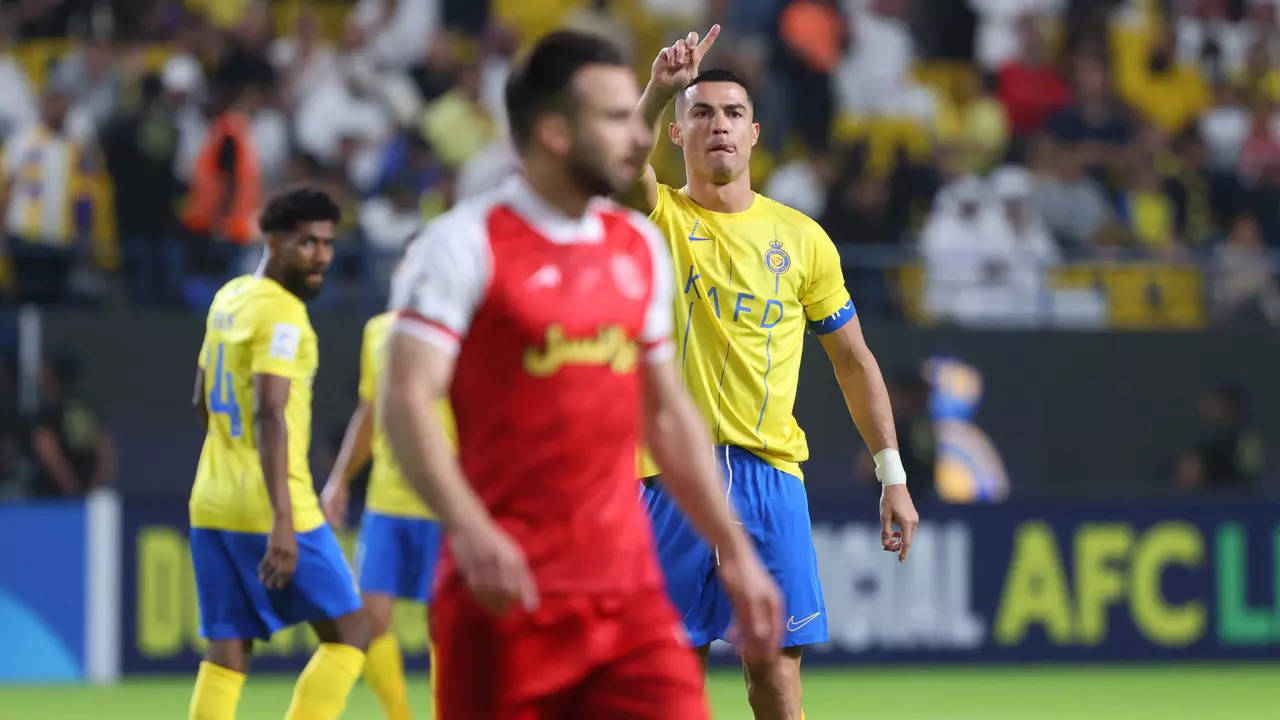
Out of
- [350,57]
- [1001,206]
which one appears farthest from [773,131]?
[350,57]

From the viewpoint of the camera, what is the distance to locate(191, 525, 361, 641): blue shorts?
7840 mm

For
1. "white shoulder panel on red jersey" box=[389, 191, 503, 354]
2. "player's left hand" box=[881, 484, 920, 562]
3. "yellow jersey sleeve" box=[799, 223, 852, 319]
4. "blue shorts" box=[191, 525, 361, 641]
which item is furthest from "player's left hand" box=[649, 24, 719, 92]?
"blue shorts" box=[191, 525, 361, 641]

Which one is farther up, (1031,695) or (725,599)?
(725,599)

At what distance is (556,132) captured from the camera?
432 cm

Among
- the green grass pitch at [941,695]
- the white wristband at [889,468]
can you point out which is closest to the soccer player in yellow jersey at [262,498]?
the white wristband at [889,468]

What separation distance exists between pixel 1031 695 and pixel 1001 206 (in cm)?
527

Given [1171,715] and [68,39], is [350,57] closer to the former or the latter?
[68,39]

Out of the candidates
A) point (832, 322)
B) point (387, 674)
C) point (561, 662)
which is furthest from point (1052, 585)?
point (561, 662)

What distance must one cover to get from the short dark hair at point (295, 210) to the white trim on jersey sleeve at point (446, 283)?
359 centimetres

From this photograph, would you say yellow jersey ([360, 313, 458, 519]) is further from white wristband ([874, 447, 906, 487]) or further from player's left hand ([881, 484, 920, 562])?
player's left hand ([881, 484, 920, 562])

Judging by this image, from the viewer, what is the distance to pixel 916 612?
45.3 feet

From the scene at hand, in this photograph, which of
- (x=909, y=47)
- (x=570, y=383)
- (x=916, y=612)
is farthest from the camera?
(x=909, y=47)

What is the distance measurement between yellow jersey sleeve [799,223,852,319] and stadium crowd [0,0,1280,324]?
25.3 feet

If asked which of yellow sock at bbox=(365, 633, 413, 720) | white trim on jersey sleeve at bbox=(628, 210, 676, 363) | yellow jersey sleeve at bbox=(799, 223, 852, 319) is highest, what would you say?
yellow jersey sleeve at bbox=(799, 223, 852, 319)
